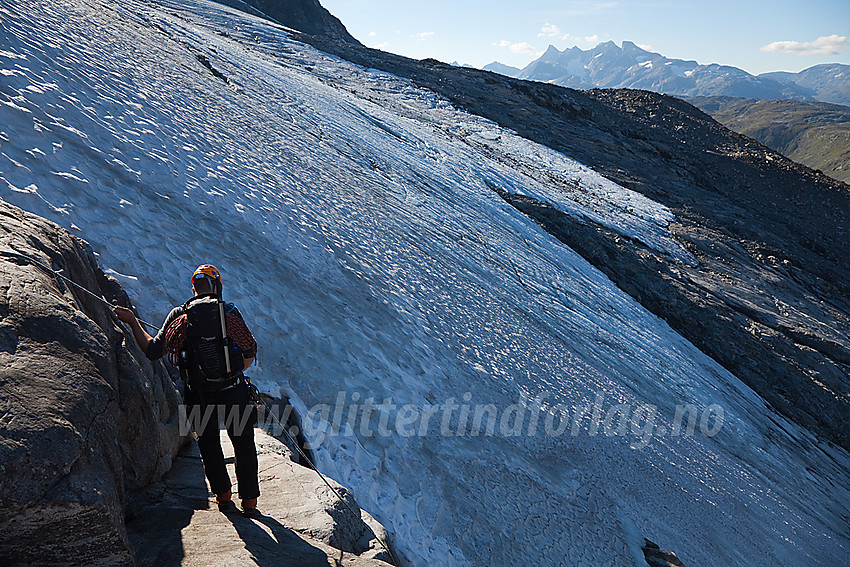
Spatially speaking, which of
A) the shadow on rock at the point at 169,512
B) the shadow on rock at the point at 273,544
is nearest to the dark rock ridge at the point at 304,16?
Answer: the shadow on rock at the point at 169,512

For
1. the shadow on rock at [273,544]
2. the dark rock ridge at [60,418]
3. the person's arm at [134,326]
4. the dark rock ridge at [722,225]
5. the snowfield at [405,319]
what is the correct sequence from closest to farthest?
the dark rock ridge at [60,418] < the shadow on rock at [273,544] < the person's arm at [134,326] < the snowfield at [405,319] < the dark rock ridge at [722,225]

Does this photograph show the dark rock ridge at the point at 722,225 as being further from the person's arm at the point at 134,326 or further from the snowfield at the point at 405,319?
the person's arm at the point at 134,326

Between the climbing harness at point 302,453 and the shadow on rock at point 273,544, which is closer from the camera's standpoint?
the shadow on rock at point 273,544

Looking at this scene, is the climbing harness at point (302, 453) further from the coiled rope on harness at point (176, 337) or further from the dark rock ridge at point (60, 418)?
the dark rock ridge at point (60, 418)

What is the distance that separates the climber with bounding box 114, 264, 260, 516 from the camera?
4625 mm

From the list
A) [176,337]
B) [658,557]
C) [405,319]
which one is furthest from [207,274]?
[658,557]

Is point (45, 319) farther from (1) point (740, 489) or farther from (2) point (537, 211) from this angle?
(2) point (537, 211)

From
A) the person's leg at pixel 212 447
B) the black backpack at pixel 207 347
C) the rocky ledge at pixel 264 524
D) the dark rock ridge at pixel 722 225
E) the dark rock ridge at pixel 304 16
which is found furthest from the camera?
the dark rock ridge at pixel 304 16

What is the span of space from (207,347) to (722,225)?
2737cm

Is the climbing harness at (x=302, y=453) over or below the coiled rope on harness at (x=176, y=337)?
below

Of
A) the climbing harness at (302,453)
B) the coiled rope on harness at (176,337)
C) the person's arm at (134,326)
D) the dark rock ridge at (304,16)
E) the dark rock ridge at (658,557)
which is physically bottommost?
the dark rock ridge at (658,557)

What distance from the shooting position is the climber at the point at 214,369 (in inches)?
182

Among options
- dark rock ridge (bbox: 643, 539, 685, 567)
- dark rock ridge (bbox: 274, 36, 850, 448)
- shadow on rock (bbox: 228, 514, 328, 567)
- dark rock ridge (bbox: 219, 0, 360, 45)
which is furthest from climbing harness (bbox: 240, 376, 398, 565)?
dark rock ridge (bbox: 219, 0, 360, 45)

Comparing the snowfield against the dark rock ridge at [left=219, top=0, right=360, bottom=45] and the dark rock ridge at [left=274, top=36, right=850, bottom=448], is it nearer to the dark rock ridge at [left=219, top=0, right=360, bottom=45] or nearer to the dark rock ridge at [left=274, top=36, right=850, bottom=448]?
the dark rock ridge at [left=274, top=36, right=850, bottom=448]
